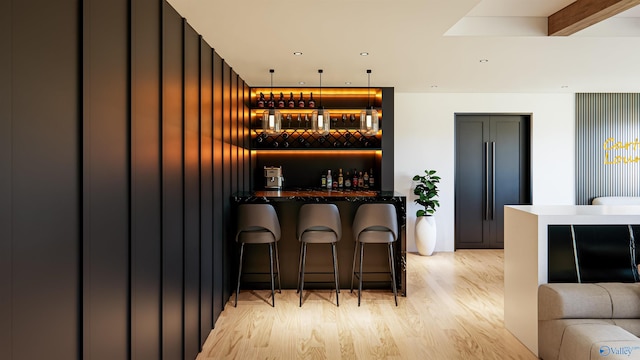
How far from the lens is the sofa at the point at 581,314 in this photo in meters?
2.73

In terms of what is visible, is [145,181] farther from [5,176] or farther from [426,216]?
[426,216]

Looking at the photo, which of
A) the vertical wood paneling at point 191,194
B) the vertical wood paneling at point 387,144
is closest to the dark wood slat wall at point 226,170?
the vertical wood paneling at point 191,194

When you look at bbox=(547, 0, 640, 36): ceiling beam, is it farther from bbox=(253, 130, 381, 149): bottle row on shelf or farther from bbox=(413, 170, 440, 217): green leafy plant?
bbox=(413, 170, 440, 217): green leafy plant

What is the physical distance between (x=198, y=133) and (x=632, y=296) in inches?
128

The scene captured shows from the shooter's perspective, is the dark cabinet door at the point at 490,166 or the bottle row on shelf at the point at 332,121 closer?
the bottle row on shelf at the point at 332,121

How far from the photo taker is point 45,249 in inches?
56.9

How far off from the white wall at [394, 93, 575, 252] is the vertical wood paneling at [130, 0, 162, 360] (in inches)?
207

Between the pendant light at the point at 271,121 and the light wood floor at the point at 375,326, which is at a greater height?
the pendant light at the point at 271,121

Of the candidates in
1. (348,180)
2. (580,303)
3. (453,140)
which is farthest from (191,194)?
(453,140)

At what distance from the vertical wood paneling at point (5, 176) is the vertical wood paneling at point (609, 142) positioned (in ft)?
25.9

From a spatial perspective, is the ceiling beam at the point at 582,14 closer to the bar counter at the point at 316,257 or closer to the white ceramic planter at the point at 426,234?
the bar counter at the point at 316,257

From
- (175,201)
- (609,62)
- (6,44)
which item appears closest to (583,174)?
(609,62)

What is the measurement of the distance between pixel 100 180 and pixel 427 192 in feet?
19.0

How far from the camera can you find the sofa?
273 cm
